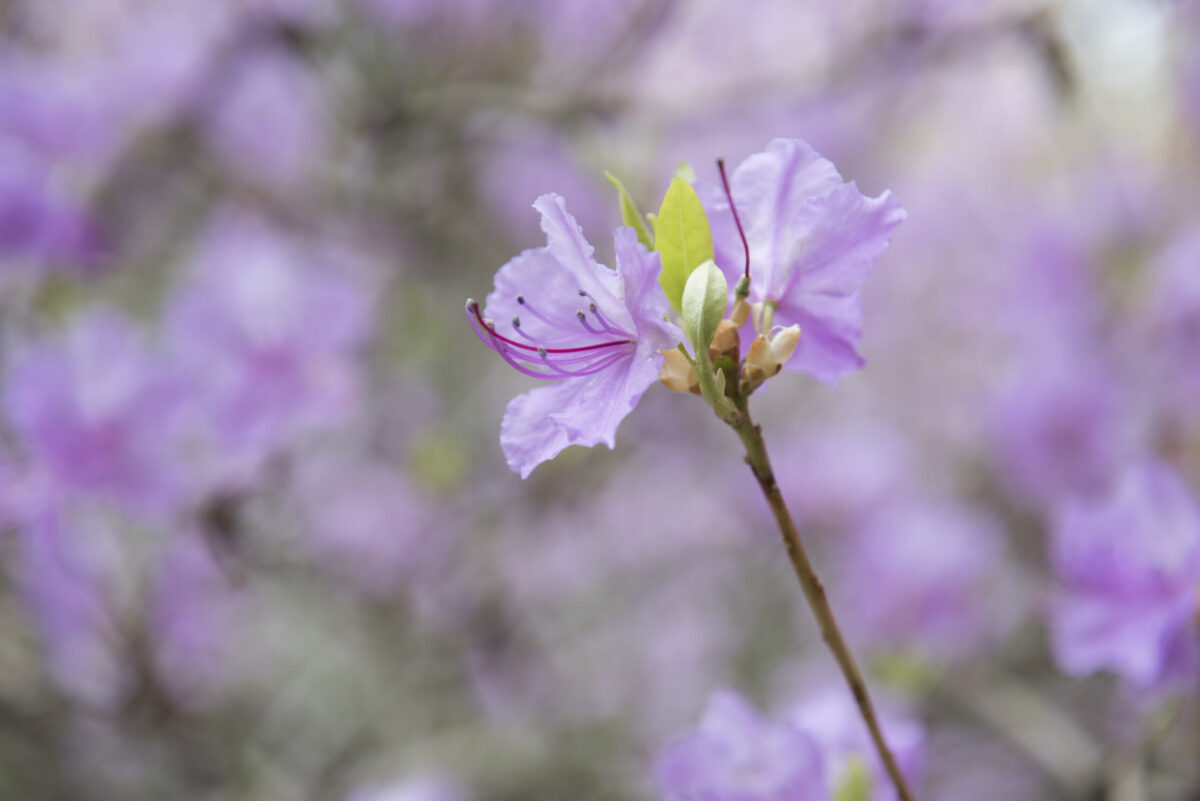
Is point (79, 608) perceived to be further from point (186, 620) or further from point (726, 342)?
point (726, 342)

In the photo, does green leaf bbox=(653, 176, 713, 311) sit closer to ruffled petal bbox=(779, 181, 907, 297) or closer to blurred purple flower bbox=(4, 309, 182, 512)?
ruffled petal bbox=(779, 181, 907, 297)

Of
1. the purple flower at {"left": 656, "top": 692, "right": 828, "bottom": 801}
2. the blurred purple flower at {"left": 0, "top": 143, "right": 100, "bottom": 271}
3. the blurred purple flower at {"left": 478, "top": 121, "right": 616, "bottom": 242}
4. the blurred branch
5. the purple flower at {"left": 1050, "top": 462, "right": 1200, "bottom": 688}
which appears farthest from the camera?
the blurred purple flower at {"left": 478, "top": 121, "right": 616, "bottom": 242}

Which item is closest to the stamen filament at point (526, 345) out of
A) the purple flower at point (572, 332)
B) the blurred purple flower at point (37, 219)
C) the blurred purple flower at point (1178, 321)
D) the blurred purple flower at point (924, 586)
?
the purple flower at point (572, 332)

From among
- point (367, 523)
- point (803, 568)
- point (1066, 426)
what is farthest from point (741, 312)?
point (367, 523)

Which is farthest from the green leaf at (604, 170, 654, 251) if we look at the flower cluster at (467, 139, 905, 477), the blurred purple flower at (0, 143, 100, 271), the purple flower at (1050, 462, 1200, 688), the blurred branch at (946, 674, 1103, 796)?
the blurred purple flower at (0, 143, 100, 271)

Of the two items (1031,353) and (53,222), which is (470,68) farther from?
(1031,353)

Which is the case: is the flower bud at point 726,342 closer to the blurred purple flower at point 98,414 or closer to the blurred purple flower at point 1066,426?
the blurred purple flower at point 98,414

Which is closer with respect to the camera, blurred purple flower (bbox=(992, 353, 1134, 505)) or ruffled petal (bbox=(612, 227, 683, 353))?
ruffled petal (bbox=(612, 227, 683, 353))
